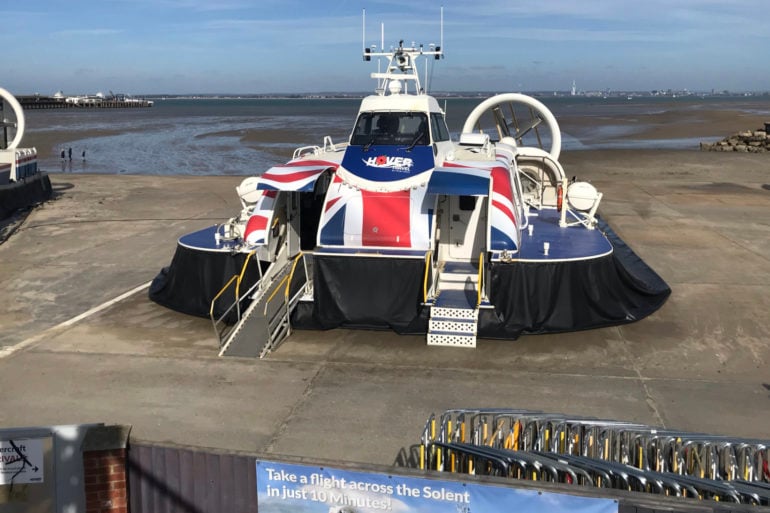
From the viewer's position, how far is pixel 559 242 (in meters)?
10.1

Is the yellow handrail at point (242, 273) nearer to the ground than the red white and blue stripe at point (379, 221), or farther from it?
nearer to the ground

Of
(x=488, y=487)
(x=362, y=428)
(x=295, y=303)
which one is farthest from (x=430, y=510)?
(x=295, y=303)

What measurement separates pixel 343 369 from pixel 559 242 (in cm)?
403

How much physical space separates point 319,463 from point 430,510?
24.1 inches

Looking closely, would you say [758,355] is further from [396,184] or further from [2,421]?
[2,421]

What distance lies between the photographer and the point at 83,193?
70.7ft

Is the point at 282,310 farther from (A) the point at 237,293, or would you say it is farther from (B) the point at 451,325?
(B) the point at 451,325

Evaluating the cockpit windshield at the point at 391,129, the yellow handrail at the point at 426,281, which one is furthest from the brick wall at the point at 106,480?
the cockpit windshield at the point at 391,129

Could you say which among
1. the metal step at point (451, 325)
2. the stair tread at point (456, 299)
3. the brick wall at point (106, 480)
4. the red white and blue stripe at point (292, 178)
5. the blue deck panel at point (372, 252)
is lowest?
the metal step at point (451, 325)

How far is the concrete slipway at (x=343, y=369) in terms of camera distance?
650cm

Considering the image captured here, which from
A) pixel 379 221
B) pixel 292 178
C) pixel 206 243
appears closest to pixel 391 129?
pixel 379 221

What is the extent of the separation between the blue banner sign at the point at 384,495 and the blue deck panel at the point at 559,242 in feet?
18.4

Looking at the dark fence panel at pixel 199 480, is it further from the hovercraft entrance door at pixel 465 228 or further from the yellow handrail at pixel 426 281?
the hovercraft entrance door at pixel 465 228

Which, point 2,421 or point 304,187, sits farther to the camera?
point 304,187
